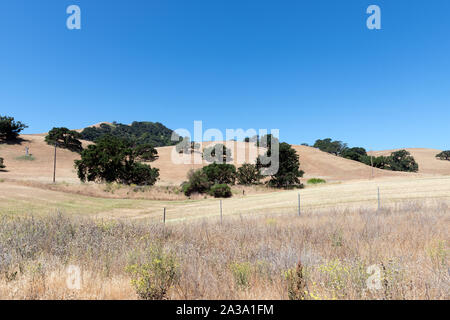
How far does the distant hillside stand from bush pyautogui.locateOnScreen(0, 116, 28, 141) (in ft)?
166

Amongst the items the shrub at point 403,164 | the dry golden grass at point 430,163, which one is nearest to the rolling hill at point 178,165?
the dry golden grass at point 430,163

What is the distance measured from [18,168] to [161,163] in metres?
40.1

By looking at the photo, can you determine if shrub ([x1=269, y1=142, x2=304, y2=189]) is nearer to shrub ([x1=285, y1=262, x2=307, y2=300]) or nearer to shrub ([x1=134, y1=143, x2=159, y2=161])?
shrub ([x1=285, y1=262, x2=307, y2=300])

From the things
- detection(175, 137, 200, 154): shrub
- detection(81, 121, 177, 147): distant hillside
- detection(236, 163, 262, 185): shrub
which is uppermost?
detection(81, 121, 177, 147): distant hillside

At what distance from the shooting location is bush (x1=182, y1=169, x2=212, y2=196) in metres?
47.8

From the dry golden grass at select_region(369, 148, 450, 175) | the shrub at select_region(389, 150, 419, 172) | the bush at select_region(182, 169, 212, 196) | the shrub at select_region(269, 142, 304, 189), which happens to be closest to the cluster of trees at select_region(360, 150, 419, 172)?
the shrub at select_region(389, 150, 419, 172)

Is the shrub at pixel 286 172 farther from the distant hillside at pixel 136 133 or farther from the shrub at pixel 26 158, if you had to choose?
the distant hillside at pixel 136 133

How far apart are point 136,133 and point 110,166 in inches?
5240

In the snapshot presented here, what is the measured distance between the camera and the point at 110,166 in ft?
163

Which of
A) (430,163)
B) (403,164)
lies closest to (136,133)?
(403,164)

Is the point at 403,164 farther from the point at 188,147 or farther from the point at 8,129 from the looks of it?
the point at 8,129

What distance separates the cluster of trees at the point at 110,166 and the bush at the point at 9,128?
212 ft

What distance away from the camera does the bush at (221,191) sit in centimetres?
4684
